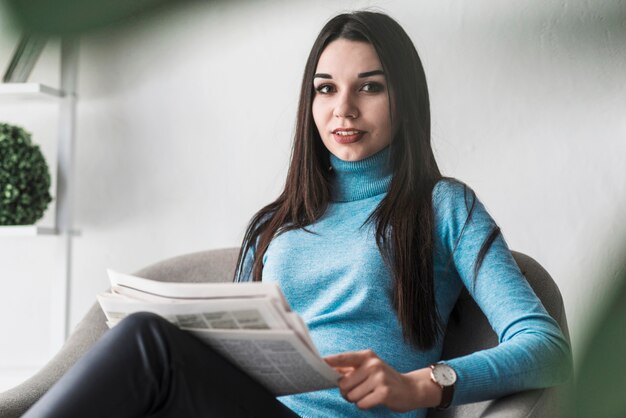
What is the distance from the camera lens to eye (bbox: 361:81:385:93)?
1.39 metres

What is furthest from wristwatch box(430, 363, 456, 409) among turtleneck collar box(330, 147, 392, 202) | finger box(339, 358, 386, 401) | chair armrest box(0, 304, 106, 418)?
chair armrest box(0, 304, 106, 418)

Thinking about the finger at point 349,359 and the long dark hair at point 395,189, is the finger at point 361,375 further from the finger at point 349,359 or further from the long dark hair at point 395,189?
the long dark hair at point 395,189

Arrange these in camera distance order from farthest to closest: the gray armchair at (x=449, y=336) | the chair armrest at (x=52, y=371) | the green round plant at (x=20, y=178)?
1. the green round plant at (x=20, y=178)
2. the chair armrest at (x=52, y=371)
3. the gray armchair at (x=449, y=336)

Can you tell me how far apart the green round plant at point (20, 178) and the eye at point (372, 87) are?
960 millimetres

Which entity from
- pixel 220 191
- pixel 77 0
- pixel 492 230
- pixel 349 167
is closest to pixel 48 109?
pixel 220 191

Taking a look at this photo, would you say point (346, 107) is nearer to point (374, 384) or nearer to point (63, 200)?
point (374, 384)

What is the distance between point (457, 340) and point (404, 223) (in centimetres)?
23

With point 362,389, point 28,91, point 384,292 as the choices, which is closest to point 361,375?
point 362,389

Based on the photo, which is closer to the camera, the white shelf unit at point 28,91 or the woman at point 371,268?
the woman at point 371,268

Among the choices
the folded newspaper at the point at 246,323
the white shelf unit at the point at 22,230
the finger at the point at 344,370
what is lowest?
the white shelf unit at the point at 22,230

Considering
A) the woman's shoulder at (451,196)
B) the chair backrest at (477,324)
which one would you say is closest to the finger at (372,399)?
the chair backrest at (477,324)

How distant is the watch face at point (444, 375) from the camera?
1.04m

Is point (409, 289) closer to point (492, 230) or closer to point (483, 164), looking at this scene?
point (492, 230)

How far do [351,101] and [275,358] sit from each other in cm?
59
